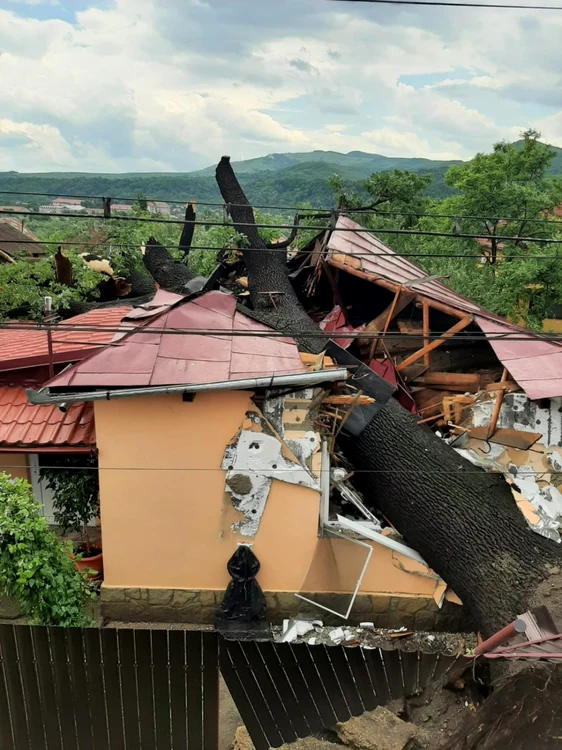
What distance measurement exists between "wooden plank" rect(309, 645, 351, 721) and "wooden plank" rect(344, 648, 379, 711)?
14 centimetres

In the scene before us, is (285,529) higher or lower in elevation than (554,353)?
lower

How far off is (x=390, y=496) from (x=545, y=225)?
1258 centimetres

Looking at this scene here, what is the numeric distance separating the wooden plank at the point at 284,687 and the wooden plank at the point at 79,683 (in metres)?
1.32

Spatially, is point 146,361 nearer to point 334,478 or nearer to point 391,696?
point 334,478

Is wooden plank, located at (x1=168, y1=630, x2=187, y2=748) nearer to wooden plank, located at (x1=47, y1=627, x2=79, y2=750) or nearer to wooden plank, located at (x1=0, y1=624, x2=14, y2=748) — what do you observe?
wooden plank, located at (x1=47, y1=627, x2=79, y2=750)

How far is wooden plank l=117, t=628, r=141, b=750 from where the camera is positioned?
3.89 meters

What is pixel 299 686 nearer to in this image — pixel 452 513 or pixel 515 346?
pixel 452 513

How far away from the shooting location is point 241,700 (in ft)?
13.1

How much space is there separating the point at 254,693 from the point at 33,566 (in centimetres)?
208

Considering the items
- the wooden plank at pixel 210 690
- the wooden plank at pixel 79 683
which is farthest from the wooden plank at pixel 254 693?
the wooden plank at pixel 79 683

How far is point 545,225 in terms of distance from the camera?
50.8ft

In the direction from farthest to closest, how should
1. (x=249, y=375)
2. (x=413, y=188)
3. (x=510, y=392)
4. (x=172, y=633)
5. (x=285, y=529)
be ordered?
(x=413, y=188) < (x=510, y=392) < (x=285, y=529) < (x=249, y=375) < (x=172, y=633)

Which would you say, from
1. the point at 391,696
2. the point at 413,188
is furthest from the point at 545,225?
the point at 391,696

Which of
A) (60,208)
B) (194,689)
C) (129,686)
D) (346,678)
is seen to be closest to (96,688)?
(129,686)
